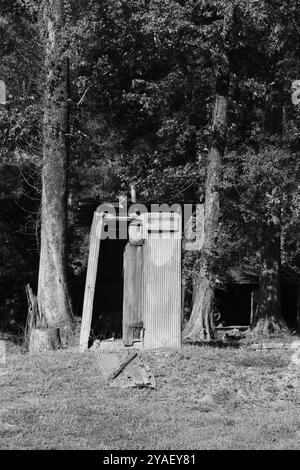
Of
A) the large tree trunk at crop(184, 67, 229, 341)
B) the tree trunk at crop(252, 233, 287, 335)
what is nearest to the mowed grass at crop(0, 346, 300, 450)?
the large tree trunk at crop(184, 67, 229, 341)

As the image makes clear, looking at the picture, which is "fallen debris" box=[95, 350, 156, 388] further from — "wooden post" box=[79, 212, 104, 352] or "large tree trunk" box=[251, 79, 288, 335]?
"large tree trunk" box=[251, 79, 288, 335]

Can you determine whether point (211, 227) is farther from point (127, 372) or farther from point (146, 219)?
point (127, 372)

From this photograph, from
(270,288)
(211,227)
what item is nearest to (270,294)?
(270,288)

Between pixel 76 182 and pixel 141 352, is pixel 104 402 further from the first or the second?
pixel 76 182

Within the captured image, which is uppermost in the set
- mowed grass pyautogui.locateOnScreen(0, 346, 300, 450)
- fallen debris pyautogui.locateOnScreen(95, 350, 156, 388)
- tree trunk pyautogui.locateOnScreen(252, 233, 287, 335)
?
tree trunk pyautogui.locateOnScreen(252, 233, 287, 335)

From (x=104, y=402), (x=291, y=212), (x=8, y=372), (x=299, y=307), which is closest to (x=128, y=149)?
(x=291, y=212)

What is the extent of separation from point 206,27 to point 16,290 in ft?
41.6

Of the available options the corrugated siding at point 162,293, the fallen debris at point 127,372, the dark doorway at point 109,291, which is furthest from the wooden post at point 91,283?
the dark doorway at point 109,291

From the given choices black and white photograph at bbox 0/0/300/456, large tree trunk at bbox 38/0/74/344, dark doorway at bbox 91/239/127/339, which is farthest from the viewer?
dark doorway at bbox 91/239/127/339

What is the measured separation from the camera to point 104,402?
791 centimetres

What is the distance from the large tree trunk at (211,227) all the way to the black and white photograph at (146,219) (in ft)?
0.15

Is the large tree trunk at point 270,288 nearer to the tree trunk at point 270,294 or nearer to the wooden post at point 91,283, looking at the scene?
the tree trunk at point 270,294

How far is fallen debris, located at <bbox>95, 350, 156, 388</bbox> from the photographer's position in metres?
8.59

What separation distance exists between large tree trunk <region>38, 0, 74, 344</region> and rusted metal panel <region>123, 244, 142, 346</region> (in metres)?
2.12
